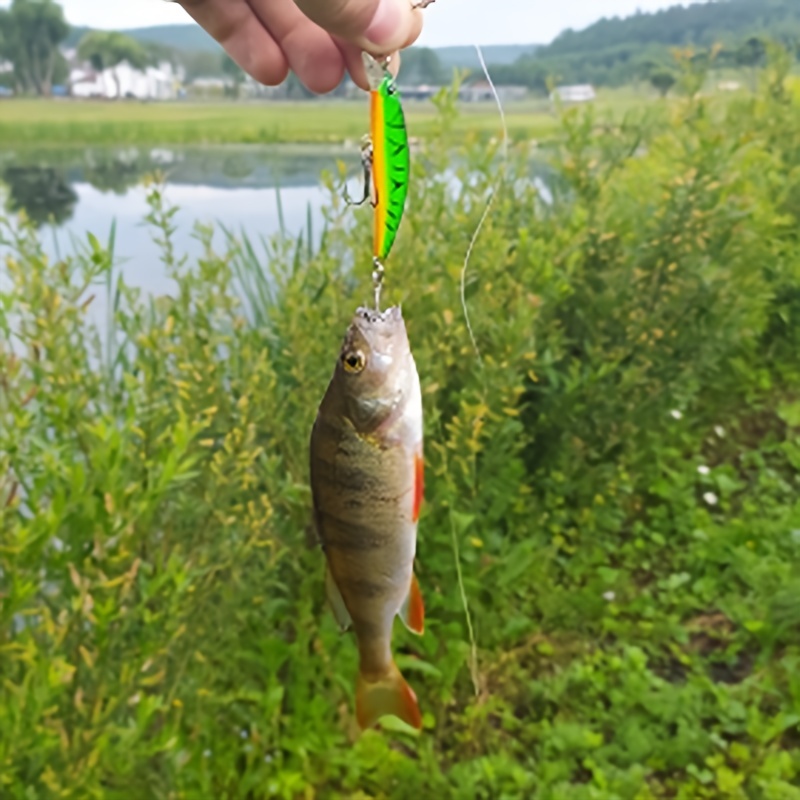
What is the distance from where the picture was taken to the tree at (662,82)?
10.8 feet

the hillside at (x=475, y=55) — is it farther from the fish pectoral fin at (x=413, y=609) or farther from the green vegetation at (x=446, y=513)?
the fish pectoral fin at (x=413, y=609)

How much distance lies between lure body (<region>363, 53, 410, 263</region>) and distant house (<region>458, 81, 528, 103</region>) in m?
1.33

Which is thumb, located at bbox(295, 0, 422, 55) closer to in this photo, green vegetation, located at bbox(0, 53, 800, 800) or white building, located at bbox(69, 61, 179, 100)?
green vegetation, located at bbox(0, 53, 800, 800)

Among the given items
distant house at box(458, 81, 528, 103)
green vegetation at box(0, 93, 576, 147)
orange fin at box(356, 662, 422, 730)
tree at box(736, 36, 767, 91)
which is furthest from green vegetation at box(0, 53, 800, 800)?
tree at box(736, 36, 767, 91)

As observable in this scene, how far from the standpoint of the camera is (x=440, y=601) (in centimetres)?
210

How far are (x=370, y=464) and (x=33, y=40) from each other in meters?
1.87

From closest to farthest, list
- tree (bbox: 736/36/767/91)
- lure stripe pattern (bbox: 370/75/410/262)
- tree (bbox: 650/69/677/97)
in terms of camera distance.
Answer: lure stripe pattern (bbox: 370/75/410/262) < tree (bbox: 650/69/677/97) < tree (bbox: 736/36/767/91)

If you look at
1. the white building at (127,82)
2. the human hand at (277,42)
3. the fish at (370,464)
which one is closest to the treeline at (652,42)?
the white building at (127,82)

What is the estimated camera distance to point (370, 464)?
884mm

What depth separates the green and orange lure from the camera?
78 cm

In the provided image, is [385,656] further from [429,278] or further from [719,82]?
[719,82]

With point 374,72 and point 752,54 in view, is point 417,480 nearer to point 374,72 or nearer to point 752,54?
point 374,72

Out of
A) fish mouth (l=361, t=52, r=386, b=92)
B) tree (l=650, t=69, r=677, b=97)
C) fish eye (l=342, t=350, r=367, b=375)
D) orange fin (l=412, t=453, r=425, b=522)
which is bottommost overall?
orange fin (l=412, t=453, r=425, b=522)

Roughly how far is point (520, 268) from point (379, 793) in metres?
1.31
